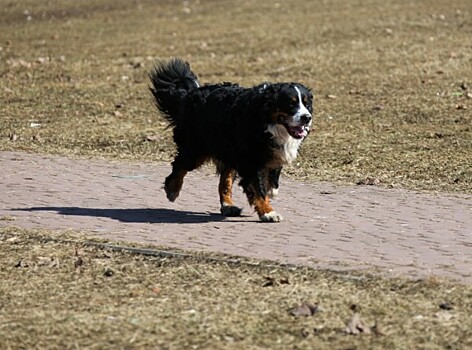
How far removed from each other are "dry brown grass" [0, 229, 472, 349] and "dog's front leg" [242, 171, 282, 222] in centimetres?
131

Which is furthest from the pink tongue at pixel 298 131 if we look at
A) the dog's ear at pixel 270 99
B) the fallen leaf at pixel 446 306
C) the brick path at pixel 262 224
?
the fallen leaf at pixel 446 306

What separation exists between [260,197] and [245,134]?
503 mm

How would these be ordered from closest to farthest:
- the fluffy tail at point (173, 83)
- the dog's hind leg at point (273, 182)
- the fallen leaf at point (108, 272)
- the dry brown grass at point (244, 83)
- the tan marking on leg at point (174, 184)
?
the dry brown grass at point (244, 83), the fallen leaf at point (108, 272), the dog's hind leg at point (273, 182), the tan marking on leg at point (174, 184), the fluffy tail at point (173, 83)

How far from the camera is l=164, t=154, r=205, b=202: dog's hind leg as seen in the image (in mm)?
10070

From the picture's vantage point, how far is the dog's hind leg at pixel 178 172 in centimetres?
1007

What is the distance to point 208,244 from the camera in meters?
8.73

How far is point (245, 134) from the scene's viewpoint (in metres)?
9.40

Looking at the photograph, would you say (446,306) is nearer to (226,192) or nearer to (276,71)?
(226,192)

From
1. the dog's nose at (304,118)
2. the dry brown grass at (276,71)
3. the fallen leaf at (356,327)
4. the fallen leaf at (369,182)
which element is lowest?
the dry brown grass at (276,71)

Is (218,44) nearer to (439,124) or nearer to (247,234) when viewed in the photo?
(439,124)

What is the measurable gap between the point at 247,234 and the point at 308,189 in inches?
82.3

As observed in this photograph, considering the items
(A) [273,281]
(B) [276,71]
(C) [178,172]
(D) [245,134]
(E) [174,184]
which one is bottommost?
(B) [276,71]

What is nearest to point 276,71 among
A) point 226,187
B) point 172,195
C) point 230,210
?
point 172,195

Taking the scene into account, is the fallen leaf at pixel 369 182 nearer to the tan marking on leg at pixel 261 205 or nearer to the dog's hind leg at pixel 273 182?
the dog's hind leg at pixel 273 182
